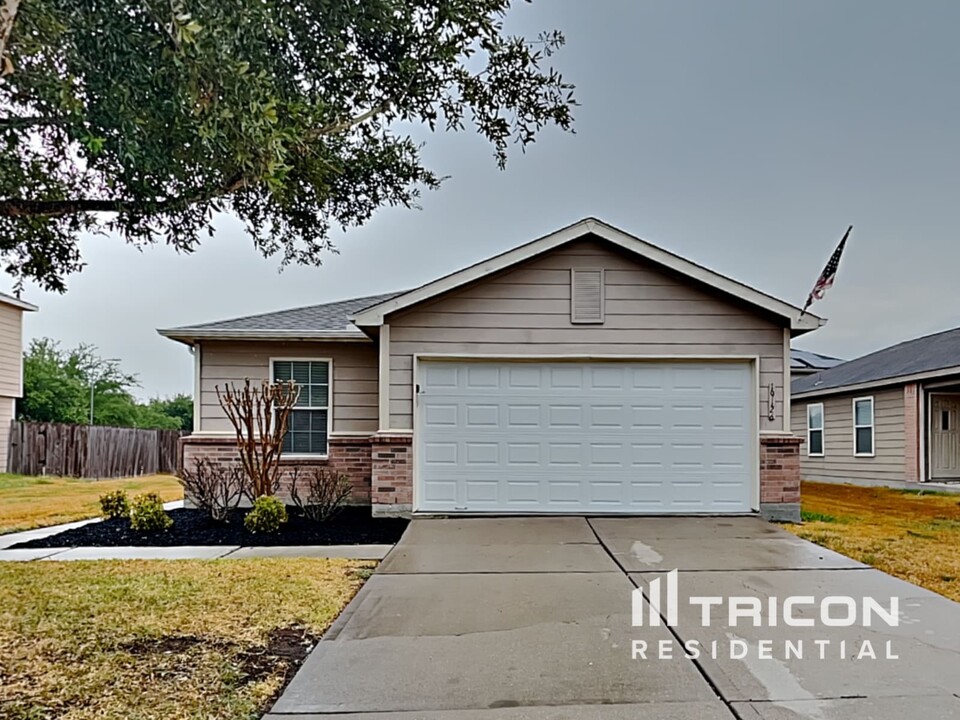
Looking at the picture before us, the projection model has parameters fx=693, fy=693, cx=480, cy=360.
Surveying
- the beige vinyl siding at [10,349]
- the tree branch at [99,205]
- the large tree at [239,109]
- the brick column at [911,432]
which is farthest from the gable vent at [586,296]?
the beige vinyl siding at [10,349]

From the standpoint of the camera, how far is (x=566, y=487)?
1005 cm

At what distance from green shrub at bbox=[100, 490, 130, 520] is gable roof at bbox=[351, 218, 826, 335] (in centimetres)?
463

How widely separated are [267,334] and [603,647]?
27.5 ft

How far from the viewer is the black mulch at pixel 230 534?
8367 millimetres

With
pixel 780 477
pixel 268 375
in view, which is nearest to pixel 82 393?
pixel 268 375

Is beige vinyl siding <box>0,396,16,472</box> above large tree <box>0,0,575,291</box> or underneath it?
underneath

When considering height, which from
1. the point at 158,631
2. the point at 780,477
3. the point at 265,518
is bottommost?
the point at 158,631

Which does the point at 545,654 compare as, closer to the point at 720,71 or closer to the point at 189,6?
the point at 189,6

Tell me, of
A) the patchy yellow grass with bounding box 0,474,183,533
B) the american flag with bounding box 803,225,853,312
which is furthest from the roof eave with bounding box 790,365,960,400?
the patchy yellow grass with bounding box 0,474,183,533

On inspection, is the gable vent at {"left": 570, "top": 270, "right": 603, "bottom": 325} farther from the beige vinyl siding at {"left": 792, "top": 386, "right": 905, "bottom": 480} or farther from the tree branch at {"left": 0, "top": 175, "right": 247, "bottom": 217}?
the beige vinyl siding at {"left": 792, "top": 386, "right": 905, "bottom": 480}

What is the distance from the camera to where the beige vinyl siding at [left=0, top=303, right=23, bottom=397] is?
21.2 metres

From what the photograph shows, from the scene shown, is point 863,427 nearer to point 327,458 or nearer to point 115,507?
point 327,458

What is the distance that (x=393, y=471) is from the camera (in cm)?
993

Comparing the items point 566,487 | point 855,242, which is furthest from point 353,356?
point 855,242
